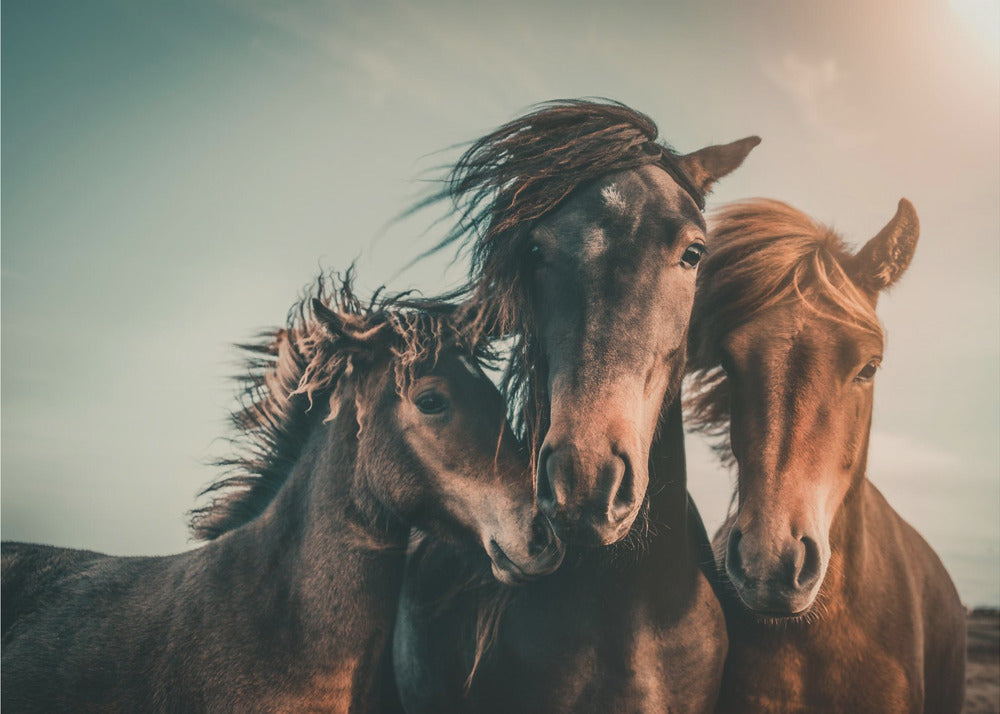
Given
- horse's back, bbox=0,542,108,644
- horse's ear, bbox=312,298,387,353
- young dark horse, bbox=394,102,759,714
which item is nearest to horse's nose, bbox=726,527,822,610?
young dark horse, bbox=394,102,759,714

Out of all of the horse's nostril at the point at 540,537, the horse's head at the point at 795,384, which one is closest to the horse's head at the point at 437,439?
the horse's nostril at the point at 540,537

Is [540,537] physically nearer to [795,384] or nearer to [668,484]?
[668,484]

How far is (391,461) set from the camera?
2.64m

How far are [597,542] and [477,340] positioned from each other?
38.3 inches

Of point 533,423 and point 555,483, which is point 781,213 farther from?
point 555,483

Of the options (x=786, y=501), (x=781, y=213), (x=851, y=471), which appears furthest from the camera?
(x=781, y=213)

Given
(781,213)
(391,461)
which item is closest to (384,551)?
(391,461)

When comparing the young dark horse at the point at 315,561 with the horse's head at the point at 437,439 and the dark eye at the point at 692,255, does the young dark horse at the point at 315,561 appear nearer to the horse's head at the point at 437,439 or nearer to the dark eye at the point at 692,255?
the horse's head at the point at 437,439

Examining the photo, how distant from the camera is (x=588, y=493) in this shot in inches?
80.5

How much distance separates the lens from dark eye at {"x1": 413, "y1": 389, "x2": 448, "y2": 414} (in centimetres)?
267

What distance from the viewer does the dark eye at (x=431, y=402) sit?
2.67 meters

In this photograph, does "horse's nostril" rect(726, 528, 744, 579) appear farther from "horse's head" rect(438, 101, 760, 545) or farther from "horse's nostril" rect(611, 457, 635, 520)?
"horse's nostril" rect(611, 457, 635, 520)

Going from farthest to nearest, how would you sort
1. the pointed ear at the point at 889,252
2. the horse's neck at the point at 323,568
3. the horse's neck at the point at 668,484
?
the pointed ear at the point at 889,252 → the horse's neck at the point at 668,484 → the horse's neck at the point at 323,568

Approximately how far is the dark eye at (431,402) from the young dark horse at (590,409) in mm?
271
